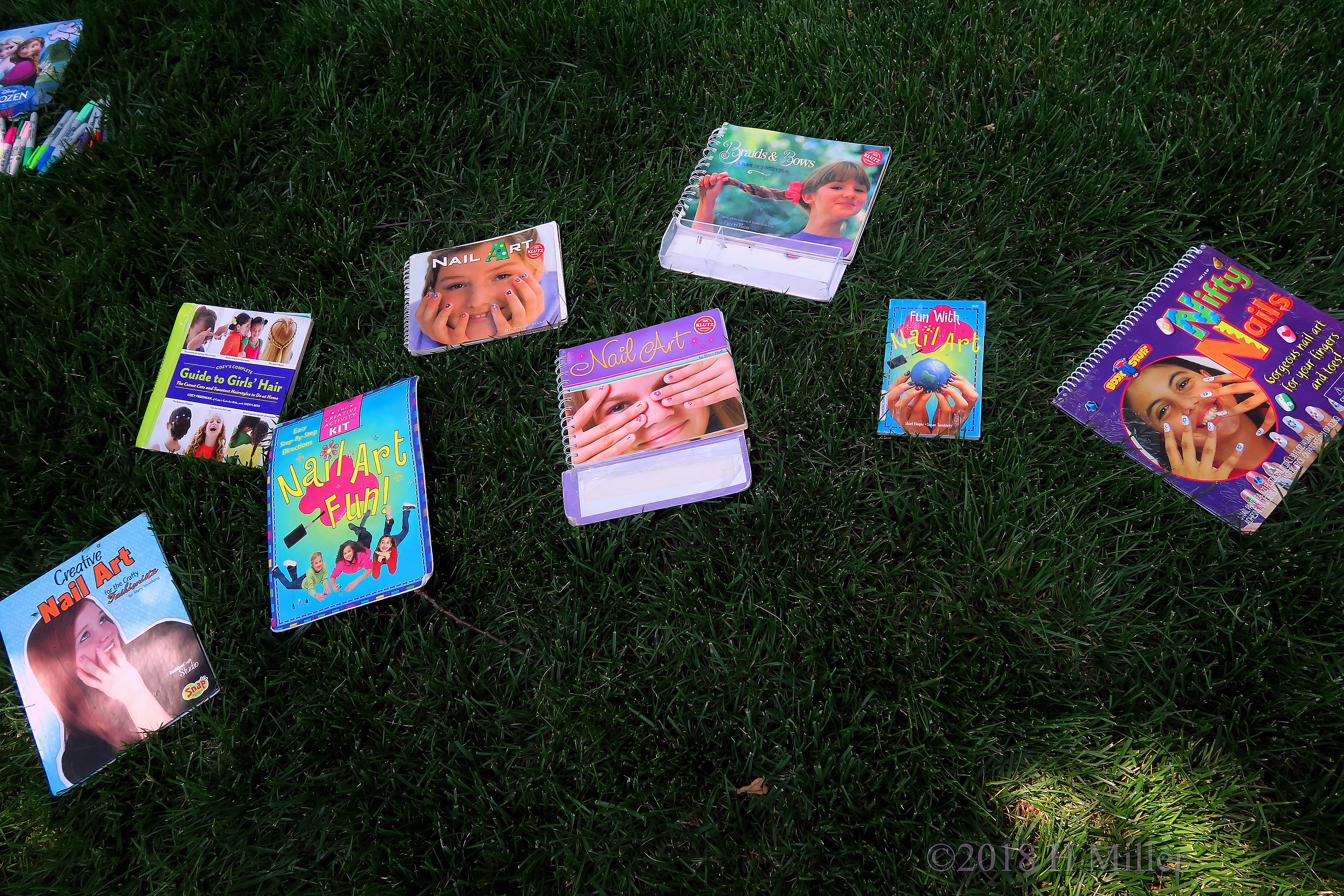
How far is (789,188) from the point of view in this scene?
6.89 ft

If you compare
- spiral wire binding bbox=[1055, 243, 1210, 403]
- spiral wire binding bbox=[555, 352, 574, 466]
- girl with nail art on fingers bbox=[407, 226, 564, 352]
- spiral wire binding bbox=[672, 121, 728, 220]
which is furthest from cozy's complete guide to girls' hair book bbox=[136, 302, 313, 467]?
spiral wire binding bbox=[1055, 243, 1210, 403]

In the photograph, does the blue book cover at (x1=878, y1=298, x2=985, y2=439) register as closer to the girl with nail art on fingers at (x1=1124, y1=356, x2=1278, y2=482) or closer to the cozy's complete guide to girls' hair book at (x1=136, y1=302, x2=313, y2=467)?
the girl with nail art on fingers at (x1=1124, y1=356, x2=1278, y2=482)

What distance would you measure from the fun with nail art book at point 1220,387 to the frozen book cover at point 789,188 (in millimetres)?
693

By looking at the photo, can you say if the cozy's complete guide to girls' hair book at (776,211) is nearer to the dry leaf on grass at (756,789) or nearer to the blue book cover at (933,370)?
the blue book cover at (933,370)

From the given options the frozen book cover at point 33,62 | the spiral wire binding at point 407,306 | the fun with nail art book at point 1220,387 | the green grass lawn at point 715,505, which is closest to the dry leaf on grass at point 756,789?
the green grass lawn at point 715,505

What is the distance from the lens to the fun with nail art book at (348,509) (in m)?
1.77

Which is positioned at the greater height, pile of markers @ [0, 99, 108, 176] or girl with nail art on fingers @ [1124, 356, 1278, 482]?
pile of markers @ [0, 99, 108, 176]

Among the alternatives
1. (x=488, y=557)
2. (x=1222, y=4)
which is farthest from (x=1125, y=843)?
(x=1222, y=4)

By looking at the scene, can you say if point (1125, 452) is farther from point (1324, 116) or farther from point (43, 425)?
point (43, 425)

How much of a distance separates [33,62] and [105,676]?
2330 millimetres

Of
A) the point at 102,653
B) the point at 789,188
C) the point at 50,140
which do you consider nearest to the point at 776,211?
the point at 789,188

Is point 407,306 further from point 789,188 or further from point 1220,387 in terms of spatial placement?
point 1220,387

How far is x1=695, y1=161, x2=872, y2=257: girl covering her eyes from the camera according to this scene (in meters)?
2.02

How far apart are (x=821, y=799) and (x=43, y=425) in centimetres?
220
